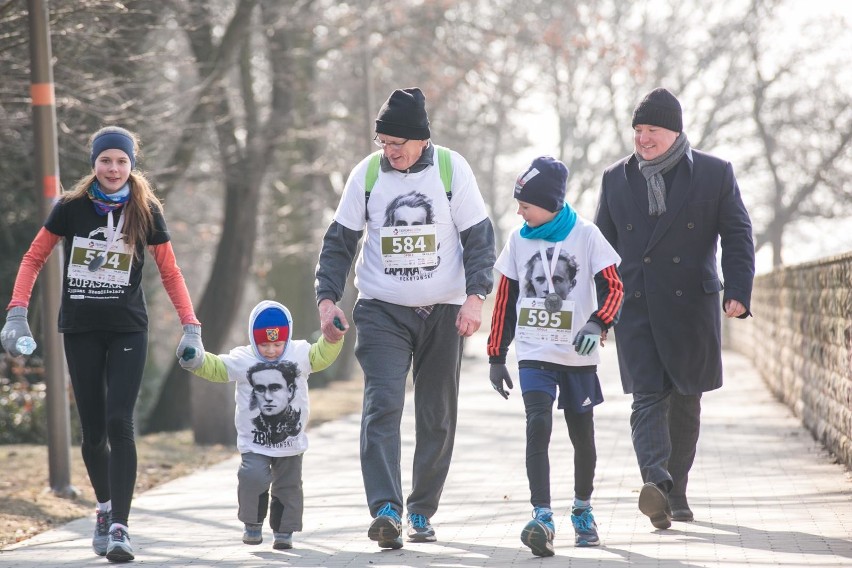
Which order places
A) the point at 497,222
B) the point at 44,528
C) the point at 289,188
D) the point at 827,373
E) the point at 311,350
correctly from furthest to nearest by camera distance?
the point at 497,222 < the point at 289,188 < the point at 827,373 < the point at 44,528 < the point at 311,350

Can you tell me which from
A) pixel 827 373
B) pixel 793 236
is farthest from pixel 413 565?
pixel 793 236

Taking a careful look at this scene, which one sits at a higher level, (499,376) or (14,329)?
(14,329)

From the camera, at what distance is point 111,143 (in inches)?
270

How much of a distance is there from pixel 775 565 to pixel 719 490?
3.04 meters

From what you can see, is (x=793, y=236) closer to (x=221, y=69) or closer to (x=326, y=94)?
(x=326, y=94)

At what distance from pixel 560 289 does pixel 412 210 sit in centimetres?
76

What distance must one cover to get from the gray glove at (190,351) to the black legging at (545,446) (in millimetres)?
1461

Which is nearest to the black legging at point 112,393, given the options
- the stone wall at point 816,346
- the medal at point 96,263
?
the medal at point 96,263

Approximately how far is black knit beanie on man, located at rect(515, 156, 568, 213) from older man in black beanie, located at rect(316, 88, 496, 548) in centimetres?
28

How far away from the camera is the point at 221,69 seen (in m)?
16.1

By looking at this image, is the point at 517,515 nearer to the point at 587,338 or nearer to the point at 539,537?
the point at 539,537

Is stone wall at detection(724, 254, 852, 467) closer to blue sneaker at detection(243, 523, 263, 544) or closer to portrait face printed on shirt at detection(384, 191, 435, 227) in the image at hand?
portrait face printed on shirt at detection(384, 191, 435, 227)

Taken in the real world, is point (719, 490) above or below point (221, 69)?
below

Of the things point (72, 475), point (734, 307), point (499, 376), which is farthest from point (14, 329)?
point (72, 475)
